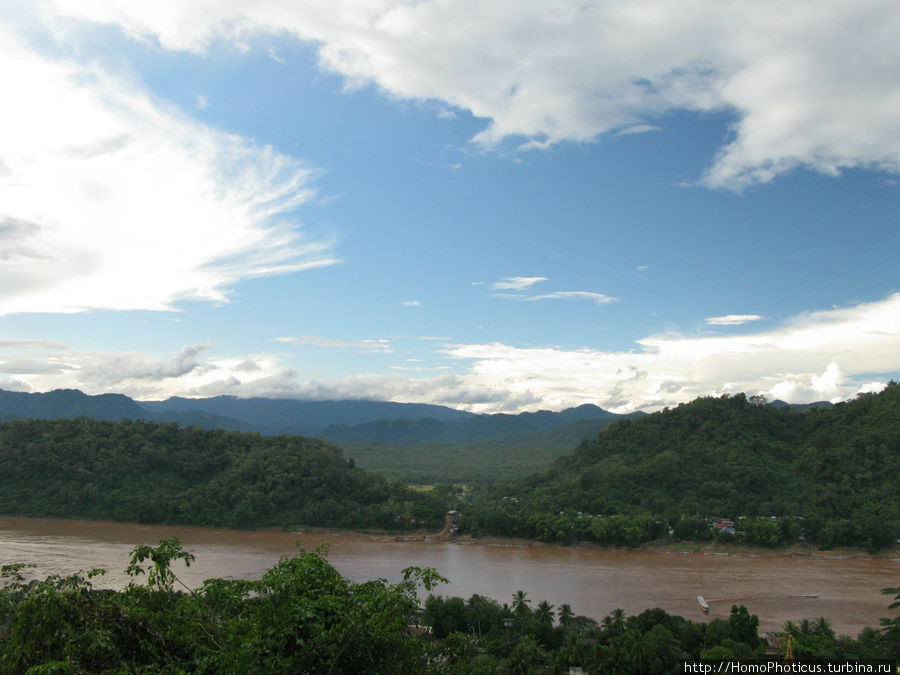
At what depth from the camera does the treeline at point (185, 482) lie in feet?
113

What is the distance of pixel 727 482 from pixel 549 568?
15.6 m

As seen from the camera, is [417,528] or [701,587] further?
[417,528]

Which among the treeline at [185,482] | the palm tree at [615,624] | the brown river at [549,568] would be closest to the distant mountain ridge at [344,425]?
the treeline at [185,482]

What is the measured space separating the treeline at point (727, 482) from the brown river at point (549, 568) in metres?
1.46

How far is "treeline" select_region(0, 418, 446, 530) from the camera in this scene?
3447cm

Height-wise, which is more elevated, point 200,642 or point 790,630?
point 200,642

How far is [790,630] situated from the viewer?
547 inches

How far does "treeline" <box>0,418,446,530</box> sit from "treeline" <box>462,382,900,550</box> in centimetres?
654

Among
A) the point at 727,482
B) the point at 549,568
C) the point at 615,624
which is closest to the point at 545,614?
the point at 615,624

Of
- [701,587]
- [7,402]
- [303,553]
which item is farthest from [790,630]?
[7,402]

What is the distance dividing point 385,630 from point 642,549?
29.6 metres

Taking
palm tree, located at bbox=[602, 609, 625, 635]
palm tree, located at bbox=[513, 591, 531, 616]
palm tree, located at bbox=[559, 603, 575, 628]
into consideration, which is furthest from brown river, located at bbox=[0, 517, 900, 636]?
palm tree, located at bbox=[602, 609, 625, 635]

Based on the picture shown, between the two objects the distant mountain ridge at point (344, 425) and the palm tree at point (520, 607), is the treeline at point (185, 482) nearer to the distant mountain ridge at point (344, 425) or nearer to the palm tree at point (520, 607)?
the palm tree at point (520, 607)

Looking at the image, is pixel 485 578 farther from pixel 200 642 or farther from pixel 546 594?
pixel 200 642
